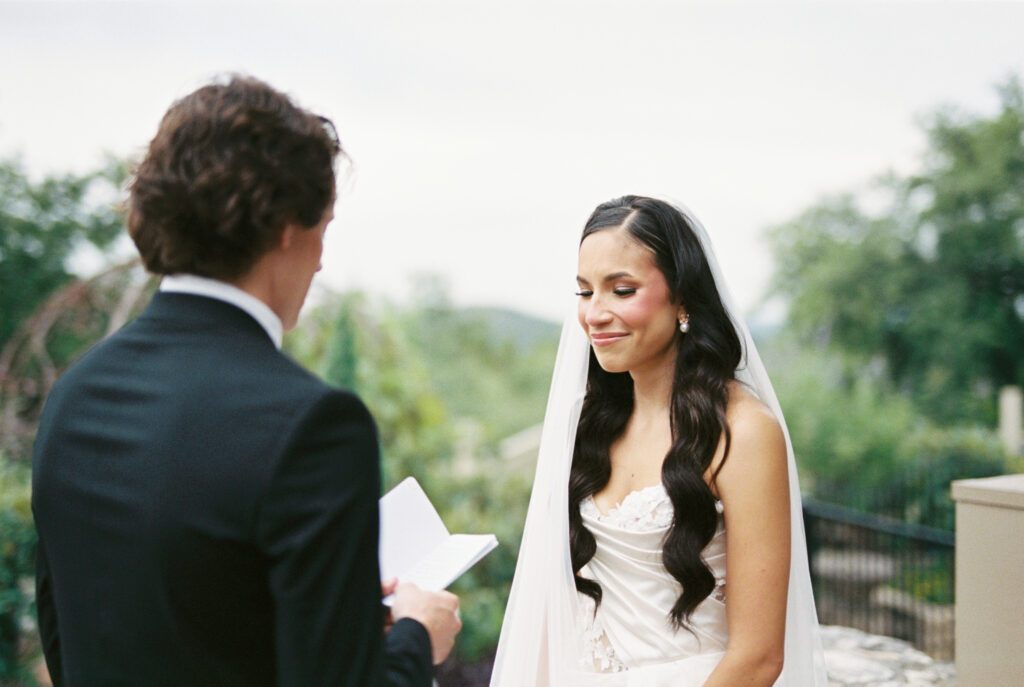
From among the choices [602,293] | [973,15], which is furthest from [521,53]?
[602,293]

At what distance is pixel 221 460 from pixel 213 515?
0.24ft

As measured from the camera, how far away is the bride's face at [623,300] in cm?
219

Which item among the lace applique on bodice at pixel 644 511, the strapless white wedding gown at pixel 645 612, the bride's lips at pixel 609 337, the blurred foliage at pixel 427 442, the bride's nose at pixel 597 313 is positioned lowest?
the blurred foliage at pixel 427 442

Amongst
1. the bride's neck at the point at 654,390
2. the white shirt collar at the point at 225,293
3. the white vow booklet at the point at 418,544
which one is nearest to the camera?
the white shirt collar at the point at 225,293

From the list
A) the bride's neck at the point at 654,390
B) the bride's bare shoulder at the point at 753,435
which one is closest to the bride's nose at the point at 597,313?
the bride's neck at the point at 654,390

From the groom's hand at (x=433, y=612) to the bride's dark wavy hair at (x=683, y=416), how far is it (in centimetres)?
87

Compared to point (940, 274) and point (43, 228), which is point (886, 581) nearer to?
point (940, 274)

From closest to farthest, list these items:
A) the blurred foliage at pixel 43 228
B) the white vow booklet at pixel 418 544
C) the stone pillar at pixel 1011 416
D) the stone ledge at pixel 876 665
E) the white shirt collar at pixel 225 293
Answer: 1. the white shirt collar at pixel 225 293
2. the white vow booklet at pixel 418 544
3. the stone ledge at pixel 876 665
4. the blurred foliage at pixel 43 228
5. the stone pillar at pixel 1011 416

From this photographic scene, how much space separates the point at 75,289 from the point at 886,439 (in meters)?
10.4

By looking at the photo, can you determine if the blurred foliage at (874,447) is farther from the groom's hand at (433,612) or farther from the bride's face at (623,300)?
the groom's hand at (433,612)

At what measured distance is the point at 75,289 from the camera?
22.1 ft

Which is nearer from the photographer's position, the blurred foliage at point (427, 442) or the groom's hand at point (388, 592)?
the groom's hand at point (388, 592)

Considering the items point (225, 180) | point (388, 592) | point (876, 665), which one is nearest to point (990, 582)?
point (876, 665)

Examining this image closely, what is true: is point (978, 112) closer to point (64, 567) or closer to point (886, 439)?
point (886, 439)
